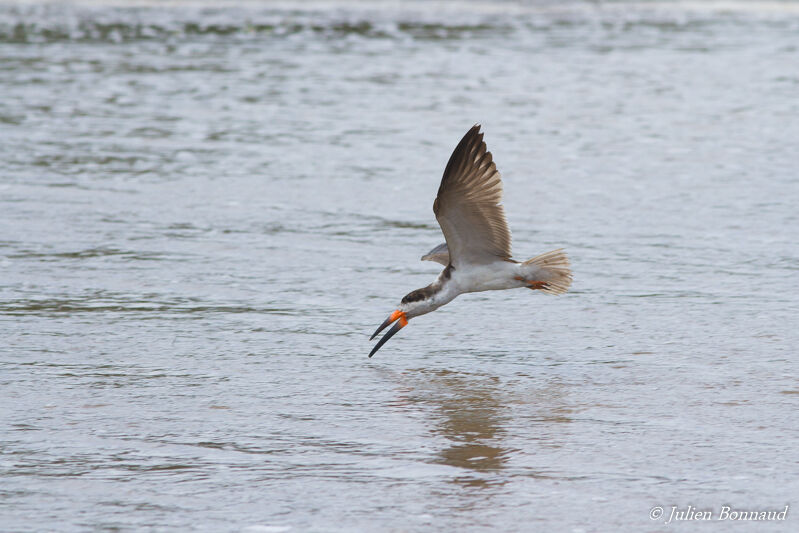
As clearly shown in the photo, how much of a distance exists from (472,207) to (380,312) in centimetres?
128

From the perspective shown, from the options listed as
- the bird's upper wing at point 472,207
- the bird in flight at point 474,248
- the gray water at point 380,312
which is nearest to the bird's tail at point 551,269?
the bird in flight at point 474,248

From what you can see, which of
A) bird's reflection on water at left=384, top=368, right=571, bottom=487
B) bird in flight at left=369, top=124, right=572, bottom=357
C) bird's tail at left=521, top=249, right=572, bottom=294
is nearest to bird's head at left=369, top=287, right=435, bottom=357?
bird in flight at left=369, top=124, right=572, bottom=357

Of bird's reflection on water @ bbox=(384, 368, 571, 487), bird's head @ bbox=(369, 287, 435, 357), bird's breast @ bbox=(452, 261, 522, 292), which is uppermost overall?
bird's breast @ bbox=(452, 261, 522, 292)

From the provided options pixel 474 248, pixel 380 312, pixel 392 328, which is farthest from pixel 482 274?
pixel 380 312

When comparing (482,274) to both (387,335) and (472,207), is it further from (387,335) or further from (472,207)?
(387,335)

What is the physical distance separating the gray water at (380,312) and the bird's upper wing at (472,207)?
577 millimetres

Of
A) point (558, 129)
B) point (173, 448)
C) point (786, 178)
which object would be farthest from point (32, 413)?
point (558, 129)

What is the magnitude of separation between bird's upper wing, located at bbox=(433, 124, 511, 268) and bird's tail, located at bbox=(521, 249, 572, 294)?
16cm

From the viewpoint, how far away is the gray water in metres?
5.29

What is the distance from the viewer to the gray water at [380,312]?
208 inches

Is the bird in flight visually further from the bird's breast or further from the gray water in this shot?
the gray water

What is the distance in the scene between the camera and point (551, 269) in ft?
23.6

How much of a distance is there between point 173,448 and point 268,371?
3.97 ft

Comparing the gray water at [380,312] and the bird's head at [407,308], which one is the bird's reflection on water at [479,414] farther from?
the bird's head at [407,308]
